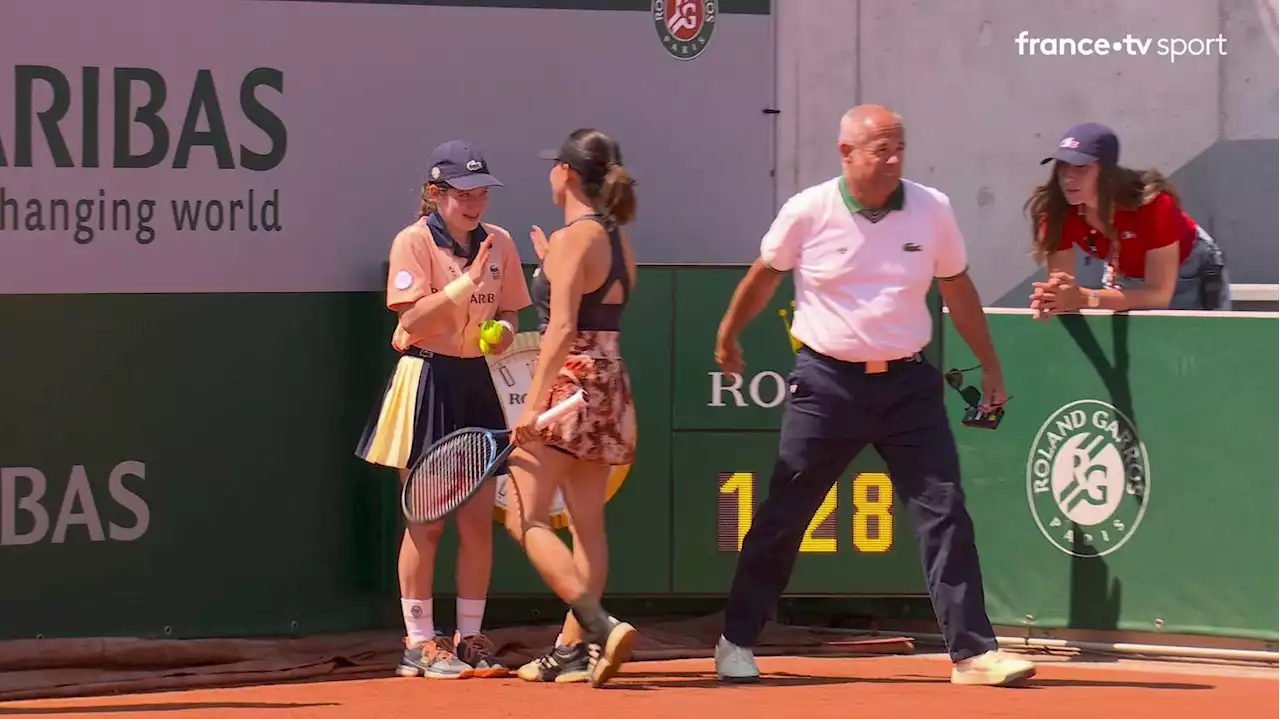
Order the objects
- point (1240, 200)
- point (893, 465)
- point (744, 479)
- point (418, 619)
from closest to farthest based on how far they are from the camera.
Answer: point (893, 465) → point (418, 619) → point (744, 479) → point (1240, 200)

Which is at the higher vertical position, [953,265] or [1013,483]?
[953,265]

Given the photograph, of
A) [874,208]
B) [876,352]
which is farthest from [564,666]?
[874,208]

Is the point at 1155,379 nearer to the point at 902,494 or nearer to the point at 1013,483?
the point at 1013,483

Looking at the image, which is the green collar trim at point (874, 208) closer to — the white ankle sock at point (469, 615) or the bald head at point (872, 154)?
the bald head at point (872, 154)

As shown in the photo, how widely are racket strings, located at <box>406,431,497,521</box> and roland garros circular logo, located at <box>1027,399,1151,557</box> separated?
2.21 metres

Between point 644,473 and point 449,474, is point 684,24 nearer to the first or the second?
point 644,473

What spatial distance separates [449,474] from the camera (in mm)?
6820

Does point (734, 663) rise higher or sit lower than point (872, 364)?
lower

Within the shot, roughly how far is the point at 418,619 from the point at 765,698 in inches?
52.2

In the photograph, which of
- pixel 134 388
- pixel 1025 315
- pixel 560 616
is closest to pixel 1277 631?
pixel 1025 315

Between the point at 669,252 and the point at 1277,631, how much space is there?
9.31 ft

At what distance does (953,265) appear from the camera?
6.69 metres

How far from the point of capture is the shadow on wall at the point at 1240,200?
1056 cm

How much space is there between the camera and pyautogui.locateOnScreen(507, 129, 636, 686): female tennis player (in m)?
6.56
